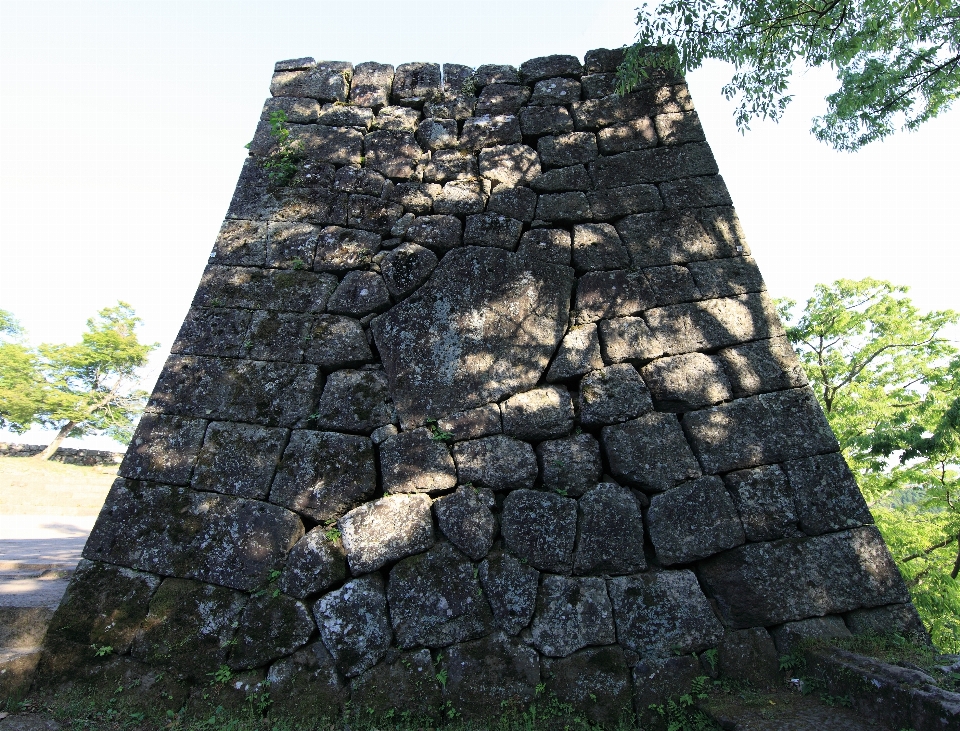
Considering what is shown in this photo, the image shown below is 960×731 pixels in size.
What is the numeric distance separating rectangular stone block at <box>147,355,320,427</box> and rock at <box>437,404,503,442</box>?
0.98m

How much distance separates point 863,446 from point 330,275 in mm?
6725

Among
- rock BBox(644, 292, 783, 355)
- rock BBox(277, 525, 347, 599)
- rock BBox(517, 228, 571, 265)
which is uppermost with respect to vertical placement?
rock BBox(517, 228, 571, 265)

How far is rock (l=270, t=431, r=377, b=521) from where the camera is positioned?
135 inches

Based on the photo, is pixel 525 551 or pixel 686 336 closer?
pixel 525 551

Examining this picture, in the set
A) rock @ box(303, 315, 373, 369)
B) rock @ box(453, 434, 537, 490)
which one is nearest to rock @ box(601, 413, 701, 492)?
rock @ box(453, 434, 537, 490)

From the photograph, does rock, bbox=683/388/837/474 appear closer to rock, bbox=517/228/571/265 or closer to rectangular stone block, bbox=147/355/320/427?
rock, bbox=517/228/571/265

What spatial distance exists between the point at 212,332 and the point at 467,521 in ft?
7.70

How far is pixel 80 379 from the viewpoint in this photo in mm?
26859

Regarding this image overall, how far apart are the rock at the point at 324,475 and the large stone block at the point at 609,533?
4.56ft

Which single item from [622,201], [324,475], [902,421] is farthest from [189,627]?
[902,421]

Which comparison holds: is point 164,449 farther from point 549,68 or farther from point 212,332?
point 549,68

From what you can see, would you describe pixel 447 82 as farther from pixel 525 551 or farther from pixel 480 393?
pixel 525 551

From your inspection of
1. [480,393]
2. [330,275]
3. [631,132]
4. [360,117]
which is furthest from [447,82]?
[480,393]

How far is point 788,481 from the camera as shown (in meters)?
3.39
